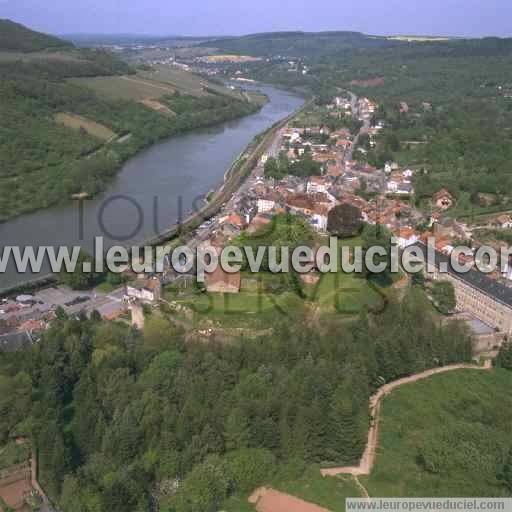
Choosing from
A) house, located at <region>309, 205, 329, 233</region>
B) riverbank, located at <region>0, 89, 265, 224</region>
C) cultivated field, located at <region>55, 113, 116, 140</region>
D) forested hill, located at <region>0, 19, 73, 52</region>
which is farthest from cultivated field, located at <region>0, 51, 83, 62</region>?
house, located at <region>309, 205, 329, 233</region>

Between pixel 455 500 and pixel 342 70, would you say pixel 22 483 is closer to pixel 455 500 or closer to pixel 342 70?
pixel 455 500

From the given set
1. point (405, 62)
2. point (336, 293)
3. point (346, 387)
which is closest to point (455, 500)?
point (346, 387)

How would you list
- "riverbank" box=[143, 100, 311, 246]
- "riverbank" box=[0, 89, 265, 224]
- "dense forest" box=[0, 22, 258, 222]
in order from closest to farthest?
"riverbank" box=[143, 100, 311, 246] → "riverbank" box=[0, 89, 265, 224] → "dense forest" box=[0, 22, 258, 222]

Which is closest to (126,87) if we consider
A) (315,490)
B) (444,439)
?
(444,439)

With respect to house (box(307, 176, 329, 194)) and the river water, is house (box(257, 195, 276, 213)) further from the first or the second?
the river water

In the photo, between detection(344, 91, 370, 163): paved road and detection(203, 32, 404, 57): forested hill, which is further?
detection(203, 32, 404, 57): forested hill

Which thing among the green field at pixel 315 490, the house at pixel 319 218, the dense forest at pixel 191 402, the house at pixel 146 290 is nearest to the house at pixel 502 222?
the house at pixel 319 218

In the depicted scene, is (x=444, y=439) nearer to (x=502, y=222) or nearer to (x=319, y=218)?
(x=319, y=218)
